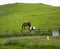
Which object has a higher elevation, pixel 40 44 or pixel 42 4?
pixel 42 4

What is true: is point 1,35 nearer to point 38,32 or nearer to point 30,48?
→ point 38,32

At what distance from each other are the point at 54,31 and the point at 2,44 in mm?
12765

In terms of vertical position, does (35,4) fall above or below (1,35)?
above

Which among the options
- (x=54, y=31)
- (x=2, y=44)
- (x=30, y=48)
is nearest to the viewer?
(x=30, y=48)

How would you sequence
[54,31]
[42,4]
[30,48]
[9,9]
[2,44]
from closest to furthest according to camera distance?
[30,48] < [2,44] < [54,31] < [9,9] < [42,4]

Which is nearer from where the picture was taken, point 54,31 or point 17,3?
point 54,31

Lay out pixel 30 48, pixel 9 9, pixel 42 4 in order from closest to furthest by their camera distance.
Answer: pixel 30 48 → pixel 9 9 → pixel 42 4

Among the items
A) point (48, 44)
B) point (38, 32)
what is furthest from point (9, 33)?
point (48, 44)

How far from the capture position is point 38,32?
167ft

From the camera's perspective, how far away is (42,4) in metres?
152

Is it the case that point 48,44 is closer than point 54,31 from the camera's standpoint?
Yes

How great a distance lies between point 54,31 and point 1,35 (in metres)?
9.22

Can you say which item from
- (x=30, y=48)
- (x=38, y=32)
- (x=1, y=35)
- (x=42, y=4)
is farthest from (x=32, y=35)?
(x=42, y=4)

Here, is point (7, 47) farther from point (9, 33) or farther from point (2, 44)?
point (9, 33)
